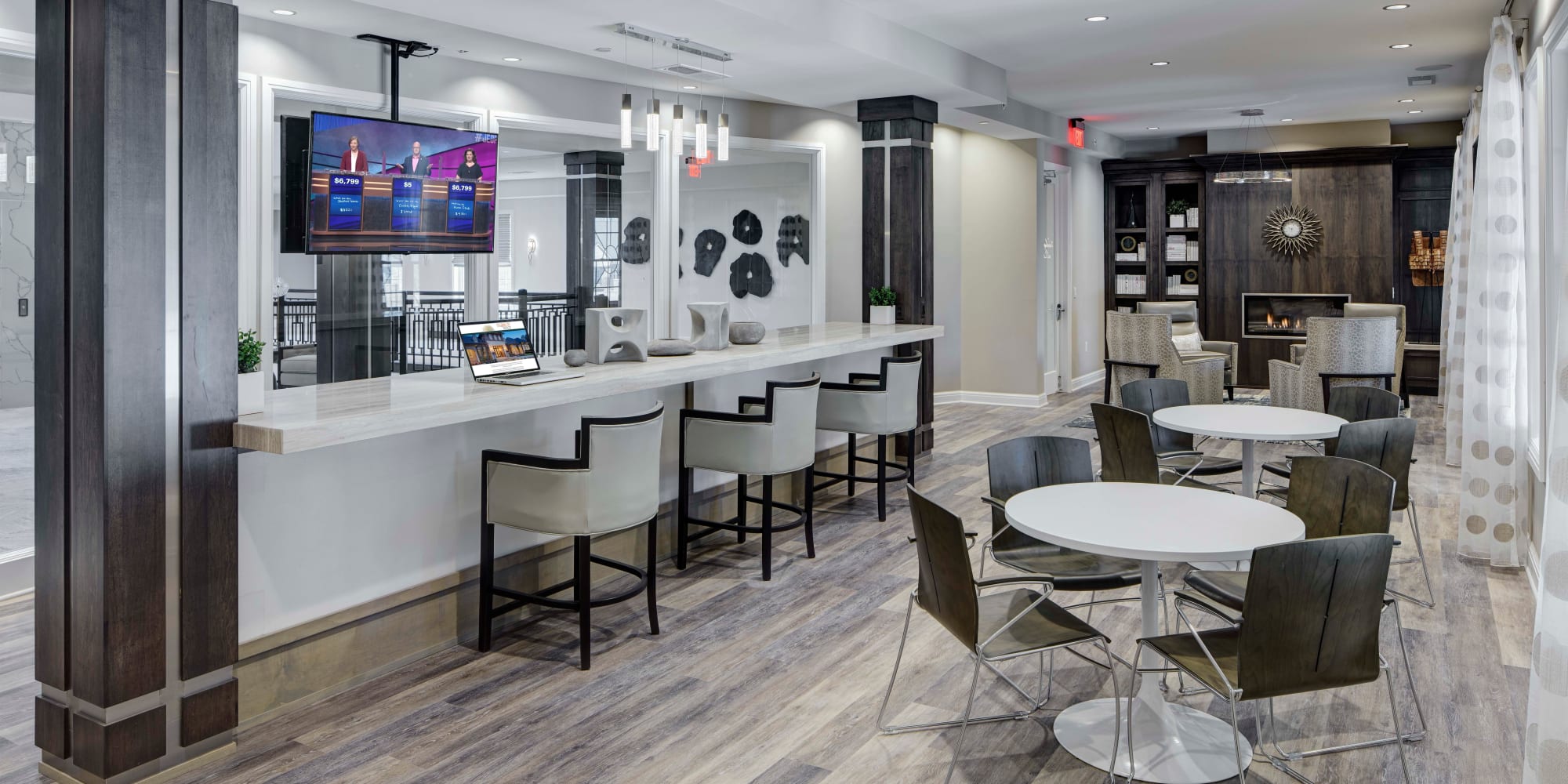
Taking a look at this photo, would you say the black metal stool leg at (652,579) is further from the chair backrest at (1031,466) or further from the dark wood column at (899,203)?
the dark wood column at (899,203)

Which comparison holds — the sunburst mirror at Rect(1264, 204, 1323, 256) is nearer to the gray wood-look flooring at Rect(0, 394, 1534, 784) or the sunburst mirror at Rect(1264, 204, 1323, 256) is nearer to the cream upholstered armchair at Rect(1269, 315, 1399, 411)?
the cream upholstered armchair at Rect(1269, 315, 1399, 411)

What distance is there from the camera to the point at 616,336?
14.1ft

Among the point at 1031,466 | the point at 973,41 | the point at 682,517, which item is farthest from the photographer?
the point at 973,41

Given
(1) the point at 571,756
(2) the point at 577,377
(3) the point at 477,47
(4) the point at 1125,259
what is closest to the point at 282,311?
(3) the point at 477,47

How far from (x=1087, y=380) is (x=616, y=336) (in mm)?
8667

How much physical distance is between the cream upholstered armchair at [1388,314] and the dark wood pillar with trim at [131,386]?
8.71 m

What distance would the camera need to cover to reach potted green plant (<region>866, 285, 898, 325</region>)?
716 cm

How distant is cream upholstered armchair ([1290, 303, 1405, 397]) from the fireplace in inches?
20.1

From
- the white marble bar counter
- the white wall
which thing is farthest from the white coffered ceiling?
the white wall

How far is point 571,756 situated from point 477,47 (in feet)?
15.1

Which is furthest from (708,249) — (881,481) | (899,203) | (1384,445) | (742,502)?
(1384,445)

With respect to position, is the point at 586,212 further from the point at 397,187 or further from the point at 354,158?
the point at 354,158

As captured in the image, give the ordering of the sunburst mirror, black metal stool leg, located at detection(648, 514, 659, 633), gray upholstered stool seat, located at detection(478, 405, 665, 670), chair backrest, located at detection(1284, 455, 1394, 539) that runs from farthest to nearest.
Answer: the sunburst mirror < black metal stool leg, located at detection(648, 514, 659, 633) < gray upholstered stool seat, located at detection(478, 405, 665, 670) < chair backrest, located at detection(1284, 455, 1394, 539)

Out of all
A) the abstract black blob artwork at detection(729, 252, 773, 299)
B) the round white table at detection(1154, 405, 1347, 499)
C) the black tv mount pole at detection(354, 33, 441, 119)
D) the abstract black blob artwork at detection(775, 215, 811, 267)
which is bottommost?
the round white table at detection(1154, 405, 1347, 499)
